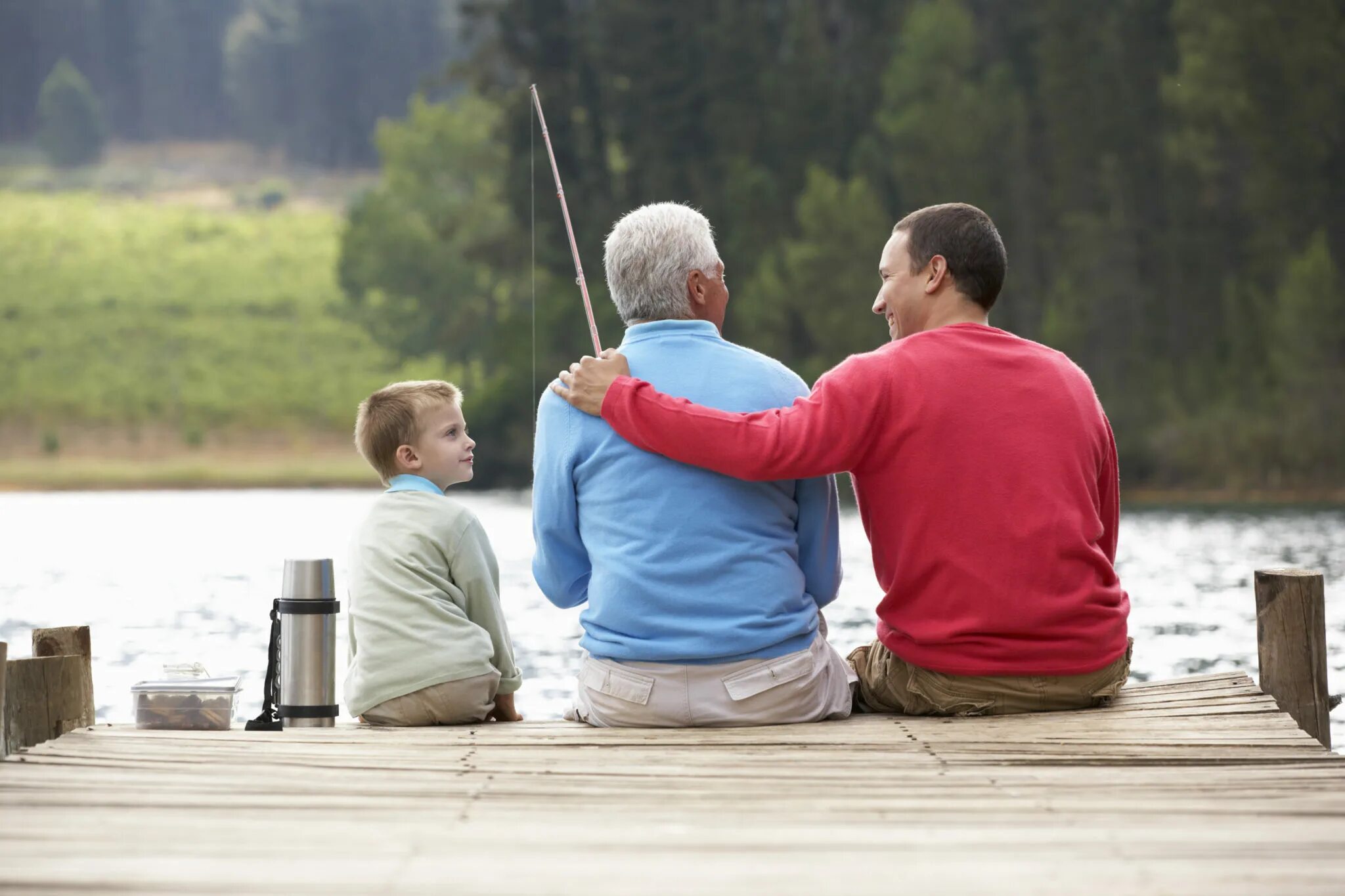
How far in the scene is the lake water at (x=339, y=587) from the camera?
11109 mm

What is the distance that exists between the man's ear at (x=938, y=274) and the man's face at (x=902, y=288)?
14 mm

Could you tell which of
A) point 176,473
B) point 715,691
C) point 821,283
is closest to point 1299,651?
point 715,691

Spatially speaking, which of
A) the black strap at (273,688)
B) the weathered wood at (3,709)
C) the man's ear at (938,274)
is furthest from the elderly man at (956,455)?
the weathered wood at (3,709)

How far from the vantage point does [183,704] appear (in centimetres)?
325

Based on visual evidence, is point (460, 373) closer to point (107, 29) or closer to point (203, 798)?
point (107, 29)

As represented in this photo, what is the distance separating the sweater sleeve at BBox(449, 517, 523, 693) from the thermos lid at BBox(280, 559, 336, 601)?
0.34 meters

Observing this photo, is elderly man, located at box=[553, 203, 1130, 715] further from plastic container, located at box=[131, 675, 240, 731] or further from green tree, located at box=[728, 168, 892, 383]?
green tree, located at box=[728, 168, 892, 383]

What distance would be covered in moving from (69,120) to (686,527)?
55.2 meters

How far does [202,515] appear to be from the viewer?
1246 inches

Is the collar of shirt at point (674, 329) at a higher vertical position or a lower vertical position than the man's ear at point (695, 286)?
lower

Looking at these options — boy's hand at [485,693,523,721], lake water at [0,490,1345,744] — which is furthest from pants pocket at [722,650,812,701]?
lake water at [0,490,1345,744]

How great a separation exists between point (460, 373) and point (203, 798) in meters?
38.6

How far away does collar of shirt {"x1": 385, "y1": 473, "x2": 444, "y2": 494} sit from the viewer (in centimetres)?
331

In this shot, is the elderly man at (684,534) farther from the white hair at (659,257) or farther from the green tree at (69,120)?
the green tree at (69,120)
